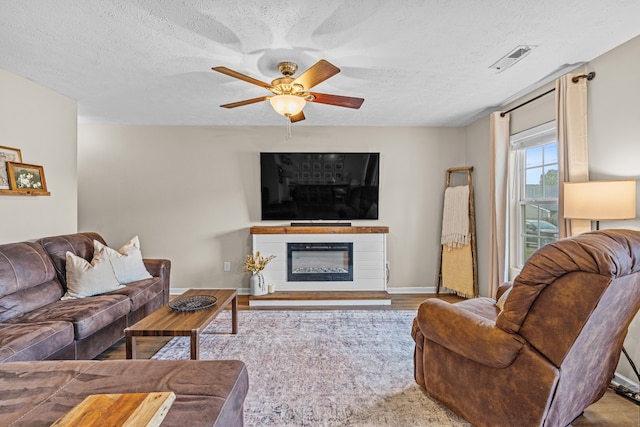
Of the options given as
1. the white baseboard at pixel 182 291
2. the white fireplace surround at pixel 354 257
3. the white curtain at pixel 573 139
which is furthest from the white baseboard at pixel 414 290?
the white curtain at pixel 573 139

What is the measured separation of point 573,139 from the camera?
2.46 meters

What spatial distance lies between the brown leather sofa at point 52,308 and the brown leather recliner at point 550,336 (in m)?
2.42

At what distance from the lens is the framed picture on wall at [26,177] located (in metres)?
2.68

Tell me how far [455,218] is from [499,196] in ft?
2.71

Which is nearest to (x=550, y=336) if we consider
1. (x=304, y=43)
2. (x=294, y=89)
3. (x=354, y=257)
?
(x=294, y=89)

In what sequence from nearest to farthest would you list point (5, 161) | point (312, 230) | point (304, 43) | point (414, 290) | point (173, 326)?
point (173, 326)
point (304, 43)
point (5, 161)
point (312, 230)
point (414, 290)

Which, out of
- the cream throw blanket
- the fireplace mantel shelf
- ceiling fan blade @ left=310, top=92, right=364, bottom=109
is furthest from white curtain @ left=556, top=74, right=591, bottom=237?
the fireplace mantel shelf

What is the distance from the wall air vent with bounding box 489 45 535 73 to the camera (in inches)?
89.6

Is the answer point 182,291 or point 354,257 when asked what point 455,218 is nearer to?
point 354,257

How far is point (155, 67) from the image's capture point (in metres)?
2.55

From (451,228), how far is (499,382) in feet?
9.55

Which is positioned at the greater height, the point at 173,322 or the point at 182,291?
the point at 173,322

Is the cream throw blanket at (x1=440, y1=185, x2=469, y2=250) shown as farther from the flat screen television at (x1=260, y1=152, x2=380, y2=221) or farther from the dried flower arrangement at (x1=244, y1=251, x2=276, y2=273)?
the dried flower arrangement at (x1=244, y1=251, x2=276, y2=273)

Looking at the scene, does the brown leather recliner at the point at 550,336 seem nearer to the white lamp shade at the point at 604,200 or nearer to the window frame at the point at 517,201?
the white lamp shade at the point at 604,200
